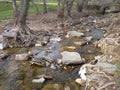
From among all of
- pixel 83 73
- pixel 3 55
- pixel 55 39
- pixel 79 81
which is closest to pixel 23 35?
pixel 55 39

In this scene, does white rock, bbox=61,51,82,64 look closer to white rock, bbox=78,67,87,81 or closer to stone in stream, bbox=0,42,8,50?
white rock, bbox=78,67,87,81

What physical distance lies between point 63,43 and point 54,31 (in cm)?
304

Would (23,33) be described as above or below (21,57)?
above

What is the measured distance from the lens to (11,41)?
1204cm

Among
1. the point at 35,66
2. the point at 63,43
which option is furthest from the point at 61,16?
the point at 35,66

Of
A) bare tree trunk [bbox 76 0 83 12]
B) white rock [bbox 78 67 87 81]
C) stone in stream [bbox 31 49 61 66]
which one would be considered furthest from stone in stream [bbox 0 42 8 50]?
bare tree trunk [bbox 76 0 83 12]

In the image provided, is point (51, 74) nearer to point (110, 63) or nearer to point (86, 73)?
point (86, 73)

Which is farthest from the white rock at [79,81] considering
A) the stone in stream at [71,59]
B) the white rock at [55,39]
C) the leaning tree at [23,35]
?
the white rock at [55,39]

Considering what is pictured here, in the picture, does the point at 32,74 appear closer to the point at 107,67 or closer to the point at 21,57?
the point at 21,57

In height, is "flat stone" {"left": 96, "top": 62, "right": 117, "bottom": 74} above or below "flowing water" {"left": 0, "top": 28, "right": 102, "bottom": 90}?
above

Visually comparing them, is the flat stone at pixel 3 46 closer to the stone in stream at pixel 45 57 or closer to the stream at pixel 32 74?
the stream at pixel 32 74

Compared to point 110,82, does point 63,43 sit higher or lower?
lower

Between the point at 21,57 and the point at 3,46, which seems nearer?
the point at 21,57

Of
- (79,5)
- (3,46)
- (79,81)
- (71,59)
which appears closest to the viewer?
(79,81)
